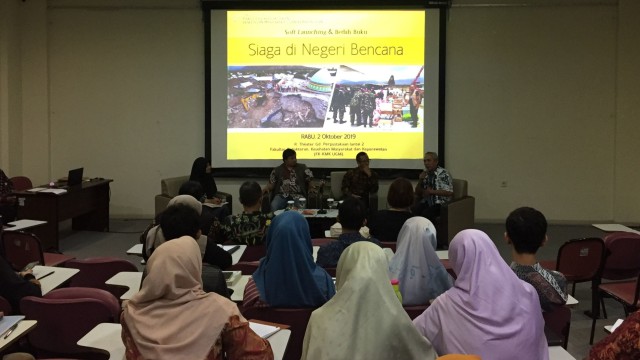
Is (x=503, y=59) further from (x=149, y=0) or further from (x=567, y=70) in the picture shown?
(x=149, y=0)

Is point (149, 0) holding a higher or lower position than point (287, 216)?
higher

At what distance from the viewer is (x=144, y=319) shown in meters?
1.87

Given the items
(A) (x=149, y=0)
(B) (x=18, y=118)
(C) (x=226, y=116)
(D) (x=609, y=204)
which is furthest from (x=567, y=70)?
(B) (x=18, y=118)

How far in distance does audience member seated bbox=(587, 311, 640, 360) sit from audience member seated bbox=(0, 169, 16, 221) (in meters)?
6.53

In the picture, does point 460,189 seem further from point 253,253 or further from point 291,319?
point 291,319

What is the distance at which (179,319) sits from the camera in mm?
1857

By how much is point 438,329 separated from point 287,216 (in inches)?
36.0

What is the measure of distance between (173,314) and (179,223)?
0.89m

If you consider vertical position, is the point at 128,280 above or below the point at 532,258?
below

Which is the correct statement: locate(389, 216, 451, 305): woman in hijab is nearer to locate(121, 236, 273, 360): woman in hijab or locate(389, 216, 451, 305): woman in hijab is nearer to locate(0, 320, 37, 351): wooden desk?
locate(121, 236, 273, 360): woman in hijab

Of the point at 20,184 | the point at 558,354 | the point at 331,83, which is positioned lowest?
the point at 558,354

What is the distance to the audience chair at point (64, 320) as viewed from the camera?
98.1 inches

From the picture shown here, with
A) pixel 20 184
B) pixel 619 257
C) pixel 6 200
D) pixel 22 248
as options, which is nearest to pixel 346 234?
pixel 619 257

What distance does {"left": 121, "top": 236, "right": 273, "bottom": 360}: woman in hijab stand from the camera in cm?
184
